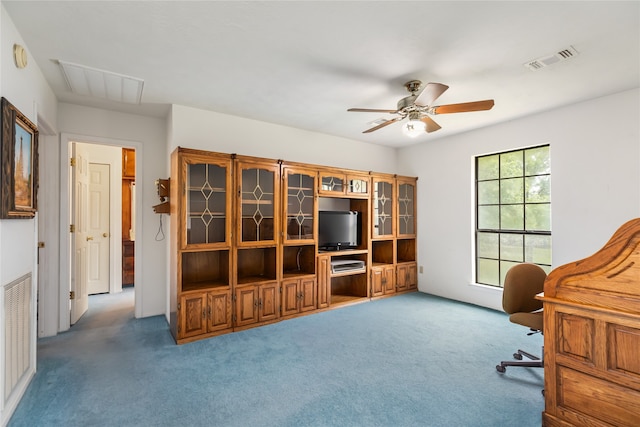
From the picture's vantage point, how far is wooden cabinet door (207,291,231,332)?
330 cm

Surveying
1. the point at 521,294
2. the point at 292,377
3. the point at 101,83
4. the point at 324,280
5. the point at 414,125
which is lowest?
the point at 292,377

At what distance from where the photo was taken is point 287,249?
4.23m

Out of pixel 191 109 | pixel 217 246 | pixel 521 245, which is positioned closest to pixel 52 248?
pixel 217 246

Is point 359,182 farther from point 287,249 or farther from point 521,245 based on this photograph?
point 521,245

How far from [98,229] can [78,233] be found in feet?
5.19

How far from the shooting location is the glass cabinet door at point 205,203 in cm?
325

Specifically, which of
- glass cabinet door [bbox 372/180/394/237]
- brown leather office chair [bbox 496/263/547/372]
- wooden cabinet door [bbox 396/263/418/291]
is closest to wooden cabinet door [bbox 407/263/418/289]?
wooden cabinet door [bbox 396/263/418/291]

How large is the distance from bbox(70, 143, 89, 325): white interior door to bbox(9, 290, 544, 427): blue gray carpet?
38 centimetres

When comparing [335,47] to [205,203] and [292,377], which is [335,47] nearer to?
[205,203]

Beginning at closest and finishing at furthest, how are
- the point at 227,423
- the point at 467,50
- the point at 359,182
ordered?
the point at 227,423, the point at 467,50, the point at 359,182

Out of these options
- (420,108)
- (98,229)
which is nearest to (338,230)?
(420,108)

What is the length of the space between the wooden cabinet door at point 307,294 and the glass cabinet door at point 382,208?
4.28 feet

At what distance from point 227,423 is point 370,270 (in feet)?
10.2

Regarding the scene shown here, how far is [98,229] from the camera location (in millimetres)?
5324
